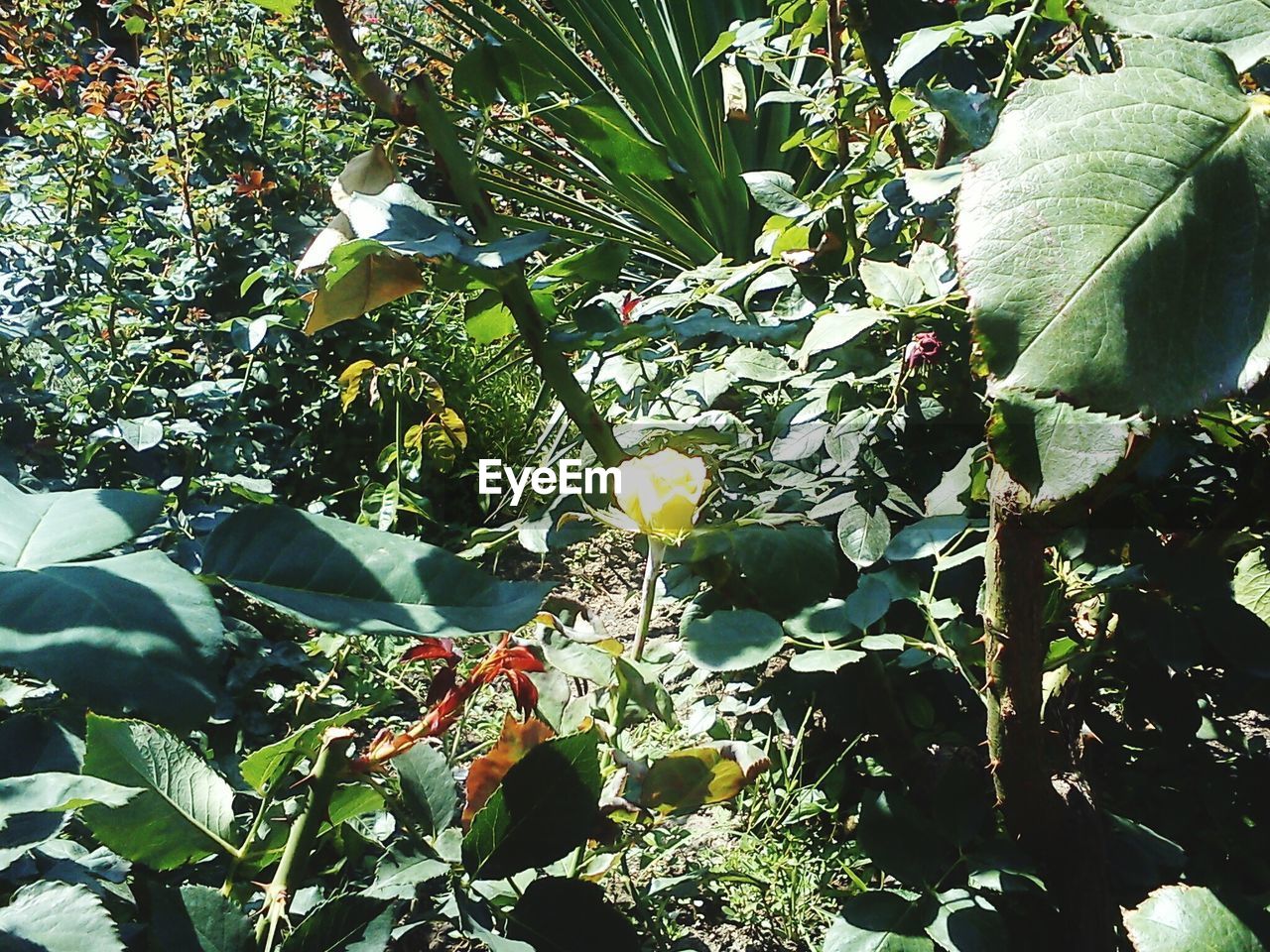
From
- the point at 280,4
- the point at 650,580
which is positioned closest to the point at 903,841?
the point at 650,580

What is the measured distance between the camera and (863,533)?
851 mm

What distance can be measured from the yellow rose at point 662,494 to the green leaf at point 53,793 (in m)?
0.34

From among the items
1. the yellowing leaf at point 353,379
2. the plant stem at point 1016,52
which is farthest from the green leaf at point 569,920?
the yellowing leaf at point 353,379

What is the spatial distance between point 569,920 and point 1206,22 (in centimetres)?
56

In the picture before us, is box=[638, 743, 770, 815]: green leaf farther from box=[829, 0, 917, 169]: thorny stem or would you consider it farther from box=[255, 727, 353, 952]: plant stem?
box=[829, 0, 917, 169]: thorny stem

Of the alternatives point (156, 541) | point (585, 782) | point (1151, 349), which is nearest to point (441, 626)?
point (585, 782)

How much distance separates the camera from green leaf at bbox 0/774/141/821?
18.6 inches

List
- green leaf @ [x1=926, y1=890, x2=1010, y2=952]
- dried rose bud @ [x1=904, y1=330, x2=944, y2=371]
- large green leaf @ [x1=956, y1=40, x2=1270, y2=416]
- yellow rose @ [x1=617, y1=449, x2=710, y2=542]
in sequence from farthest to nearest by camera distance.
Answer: dried rose bud @ [x1=904, y1=330, x2=944, y2=371], green leaf @ [x1=926, y1=890, x2=1010, y2=952], yellow rose @ [x1=617, y1=449, x2=710, y2=542], large green leaf @ [x1=956, y1=40, x2=1270, y2=416]

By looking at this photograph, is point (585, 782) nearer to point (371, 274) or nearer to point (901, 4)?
point (371, 274)

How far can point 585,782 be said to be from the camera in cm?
61

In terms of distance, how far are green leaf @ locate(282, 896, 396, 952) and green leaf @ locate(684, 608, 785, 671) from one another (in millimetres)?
252

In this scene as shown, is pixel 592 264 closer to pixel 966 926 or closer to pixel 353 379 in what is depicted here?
pixel 966 926

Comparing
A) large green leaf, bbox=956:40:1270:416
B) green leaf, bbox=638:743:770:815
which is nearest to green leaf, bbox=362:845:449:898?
green leaf, bbox=638:743:770:815

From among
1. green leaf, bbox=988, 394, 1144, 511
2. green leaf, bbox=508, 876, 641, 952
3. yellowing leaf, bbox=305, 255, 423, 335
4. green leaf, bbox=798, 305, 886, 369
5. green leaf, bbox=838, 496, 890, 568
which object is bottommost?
green leaf, bbox=838, 496, 890, 568
